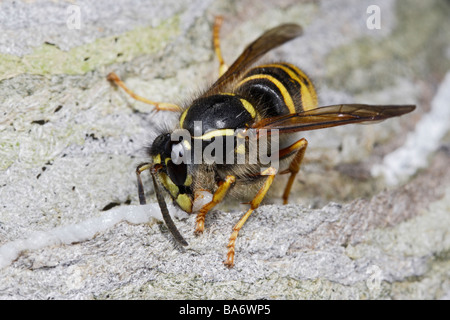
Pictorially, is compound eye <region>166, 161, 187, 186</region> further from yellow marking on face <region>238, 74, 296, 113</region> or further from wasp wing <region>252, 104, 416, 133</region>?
yellow marking on face <region>238, 74, 296, 113</region>

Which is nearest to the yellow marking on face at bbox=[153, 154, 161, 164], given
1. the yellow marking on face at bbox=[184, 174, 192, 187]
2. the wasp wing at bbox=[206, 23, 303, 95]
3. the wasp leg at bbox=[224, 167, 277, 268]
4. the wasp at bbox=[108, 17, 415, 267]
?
the wasp at bbox=[108, 17, 415, 267]

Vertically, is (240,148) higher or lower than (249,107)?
lower

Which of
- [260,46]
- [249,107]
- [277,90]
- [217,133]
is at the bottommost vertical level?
[217,133]

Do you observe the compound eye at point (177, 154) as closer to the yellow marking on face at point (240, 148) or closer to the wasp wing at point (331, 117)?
the yellow marking on face at point (240, 148)

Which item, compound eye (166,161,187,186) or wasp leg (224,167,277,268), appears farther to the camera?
compound eye (166,161,187,186)

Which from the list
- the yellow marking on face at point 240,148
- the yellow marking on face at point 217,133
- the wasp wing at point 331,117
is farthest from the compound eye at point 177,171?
the wasp wing at point 331,117

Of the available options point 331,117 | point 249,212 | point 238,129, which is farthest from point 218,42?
point 249,212

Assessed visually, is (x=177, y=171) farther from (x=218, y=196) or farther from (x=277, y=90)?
(x=277, y=90)
